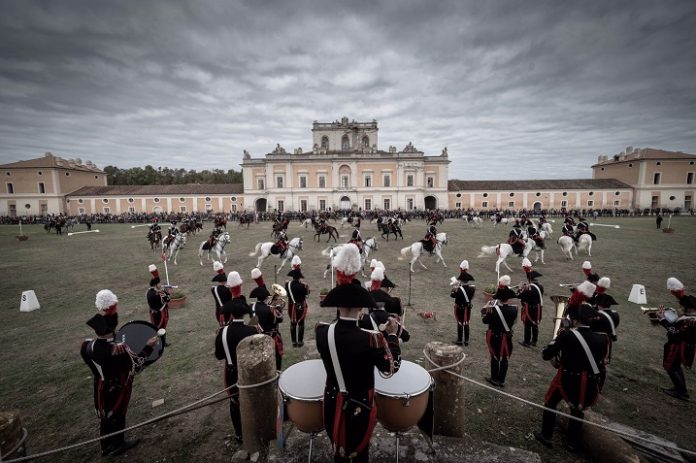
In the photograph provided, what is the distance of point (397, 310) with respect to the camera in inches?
Answer: 150

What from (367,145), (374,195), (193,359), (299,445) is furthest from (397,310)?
(367,145)

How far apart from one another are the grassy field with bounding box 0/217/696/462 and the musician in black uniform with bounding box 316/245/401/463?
1915mm

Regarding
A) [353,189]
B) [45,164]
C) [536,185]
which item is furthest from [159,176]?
[536,185]

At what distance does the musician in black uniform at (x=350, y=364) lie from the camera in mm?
2184

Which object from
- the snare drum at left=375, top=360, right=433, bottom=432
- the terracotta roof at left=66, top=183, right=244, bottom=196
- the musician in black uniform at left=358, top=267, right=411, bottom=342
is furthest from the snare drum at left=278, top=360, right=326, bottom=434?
the terracotta roof at left=66, top=183, right=244, bottom=196

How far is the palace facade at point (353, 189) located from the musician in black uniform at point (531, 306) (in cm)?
4231

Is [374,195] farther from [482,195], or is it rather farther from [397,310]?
[397,310]

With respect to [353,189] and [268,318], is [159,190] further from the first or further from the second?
[268,318]

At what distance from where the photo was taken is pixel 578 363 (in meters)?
3.23

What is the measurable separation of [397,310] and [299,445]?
5.70 feet

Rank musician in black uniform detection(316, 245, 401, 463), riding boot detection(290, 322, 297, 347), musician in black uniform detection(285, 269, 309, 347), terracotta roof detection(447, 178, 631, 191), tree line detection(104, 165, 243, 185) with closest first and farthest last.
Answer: musician in black uniform detection(316, 245, 401, 463) < musician in black uniform detection(285, 269, 309, 347) < riding boot detection(290, 322, 297, 347) < terracotta roof detection(447, 178, 631, 191) < tree line detection(104, 165, 243, 185)

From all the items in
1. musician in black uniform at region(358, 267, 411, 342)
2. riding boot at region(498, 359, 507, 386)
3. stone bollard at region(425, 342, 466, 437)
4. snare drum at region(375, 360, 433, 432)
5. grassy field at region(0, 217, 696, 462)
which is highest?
musician in black uniform at region(358, 267, 411, 342)

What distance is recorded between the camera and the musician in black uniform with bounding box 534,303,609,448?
317 cm

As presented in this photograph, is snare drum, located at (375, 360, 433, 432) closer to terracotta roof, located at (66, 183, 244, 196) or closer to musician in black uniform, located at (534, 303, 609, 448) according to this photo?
musician in black uniform, located at (534, 303, 609, 448)
